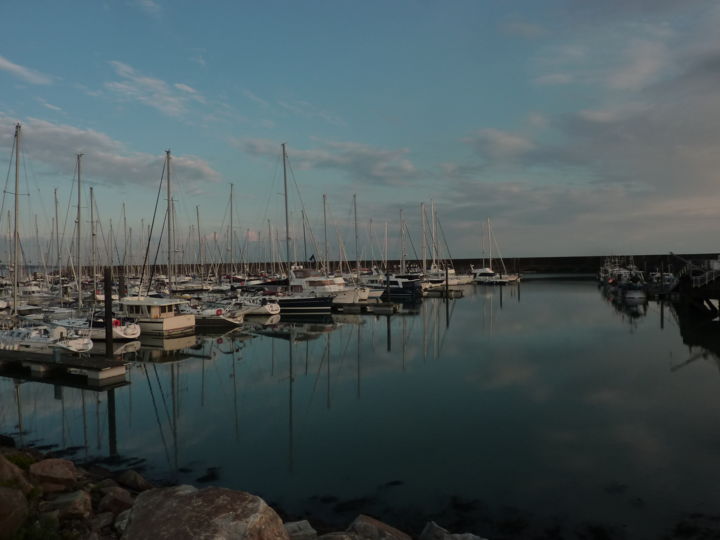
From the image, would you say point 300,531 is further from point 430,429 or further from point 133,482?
point 430,429

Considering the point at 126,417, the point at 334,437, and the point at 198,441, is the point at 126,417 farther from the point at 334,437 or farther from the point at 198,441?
the point at 334,437

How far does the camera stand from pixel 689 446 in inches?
526

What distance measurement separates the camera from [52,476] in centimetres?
955

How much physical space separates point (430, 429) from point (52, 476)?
985 centimetres

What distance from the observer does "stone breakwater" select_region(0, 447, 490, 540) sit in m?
6.24

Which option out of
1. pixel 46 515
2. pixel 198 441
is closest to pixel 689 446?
pixel 198 441

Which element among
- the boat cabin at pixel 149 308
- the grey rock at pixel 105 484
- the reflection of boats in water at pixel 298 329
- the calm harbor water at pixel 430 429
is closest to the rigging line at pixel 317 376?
the calm harbor water at pixel 430 429

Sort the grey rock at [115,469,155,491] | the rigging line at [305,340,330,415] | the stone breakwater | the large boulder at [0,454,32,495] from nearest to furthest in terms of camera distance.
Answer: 1. the stone breakwater
2. the large boulder at [0,454,32,495]
3. the grey rock at [115,469,155,491]
4. the rigging line at [305,340,330,415]

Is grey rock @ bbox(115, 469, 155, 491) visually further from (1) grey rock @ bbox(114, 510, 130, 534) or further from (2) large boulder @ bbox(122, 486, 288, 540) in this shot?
(2) large boulder @ bbox(122, 486, 288, 540)

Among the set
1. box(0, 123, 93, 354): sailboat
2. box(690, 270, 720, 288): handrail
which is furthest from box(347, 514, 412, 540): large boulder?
box(690, 270, 720, 288): handrail

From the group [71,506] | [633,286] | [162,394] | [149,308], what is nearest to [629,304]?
[633,286]

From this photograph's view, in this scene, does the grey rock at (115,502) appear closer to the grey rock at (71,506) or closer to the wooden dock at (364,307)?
the grey rock at (71,506)

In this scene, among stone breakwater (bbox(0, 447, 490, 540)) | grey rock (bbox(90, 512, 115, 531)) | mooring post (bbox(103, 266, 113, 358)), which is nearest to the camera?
stone breakwater (bbox(0, 447, 490, 540))

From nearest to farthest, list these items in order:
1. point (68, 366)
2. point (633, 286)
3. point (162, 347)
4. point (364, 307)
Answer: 1. point (68, 366)
2. point (162, 347)
3. point (364, 307)
4. point (633, 286)
